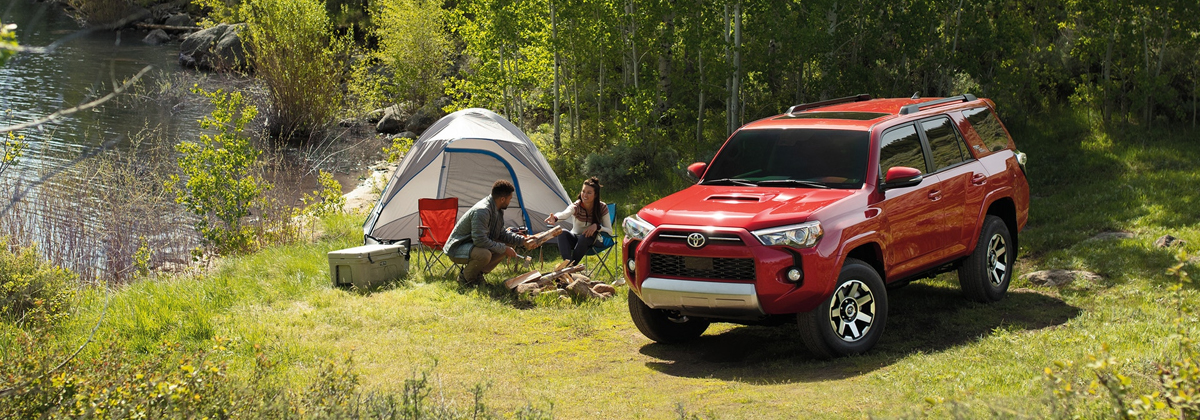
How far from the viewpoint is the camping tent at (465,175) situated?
37.2 ft

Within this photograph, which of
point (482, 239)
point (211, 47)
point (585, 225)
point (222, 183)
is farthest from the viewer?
point (211, 47)

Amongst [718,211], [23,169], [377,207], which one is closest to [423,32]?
[23,169]

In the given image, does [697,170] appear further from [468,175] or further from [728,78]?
[728,78]

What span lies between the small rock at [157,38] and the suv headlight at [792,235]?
42.6m

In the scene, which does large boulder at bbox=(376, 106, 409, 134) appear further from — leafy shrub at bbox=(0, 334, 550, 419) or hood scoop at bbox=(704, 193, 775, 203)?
leafy shrub at bbox=(0, 334, 550, 419)

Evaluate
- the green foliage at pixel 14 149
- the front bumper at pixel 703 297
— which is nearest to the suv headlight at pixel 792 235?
the front bumper at pixel 703 297

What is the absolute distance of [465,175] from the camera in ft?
39.7

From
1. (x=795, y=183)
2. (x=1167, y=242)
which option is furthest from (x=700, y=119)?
(x=795, y=183)

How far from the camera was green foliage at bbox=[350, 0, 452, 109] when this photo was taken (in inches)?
1032

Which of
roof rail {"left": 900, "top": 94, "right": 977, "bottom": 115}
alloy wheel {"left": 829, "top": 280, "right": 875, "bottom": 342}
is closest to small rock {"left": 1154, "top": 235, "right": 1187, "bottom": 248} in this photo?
roof rail {"left": 900, "top": 94, "right": 977, "bottom": 115}

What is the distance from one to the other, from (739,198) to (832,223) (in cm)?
70

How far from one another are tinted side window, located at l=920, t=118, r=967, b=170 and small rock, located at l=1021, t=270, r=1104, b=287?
174 cm

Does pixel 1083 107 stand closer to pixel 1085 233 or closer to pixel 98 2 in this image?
pixel 1085 233

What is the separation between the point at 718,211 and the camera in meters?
6.12
